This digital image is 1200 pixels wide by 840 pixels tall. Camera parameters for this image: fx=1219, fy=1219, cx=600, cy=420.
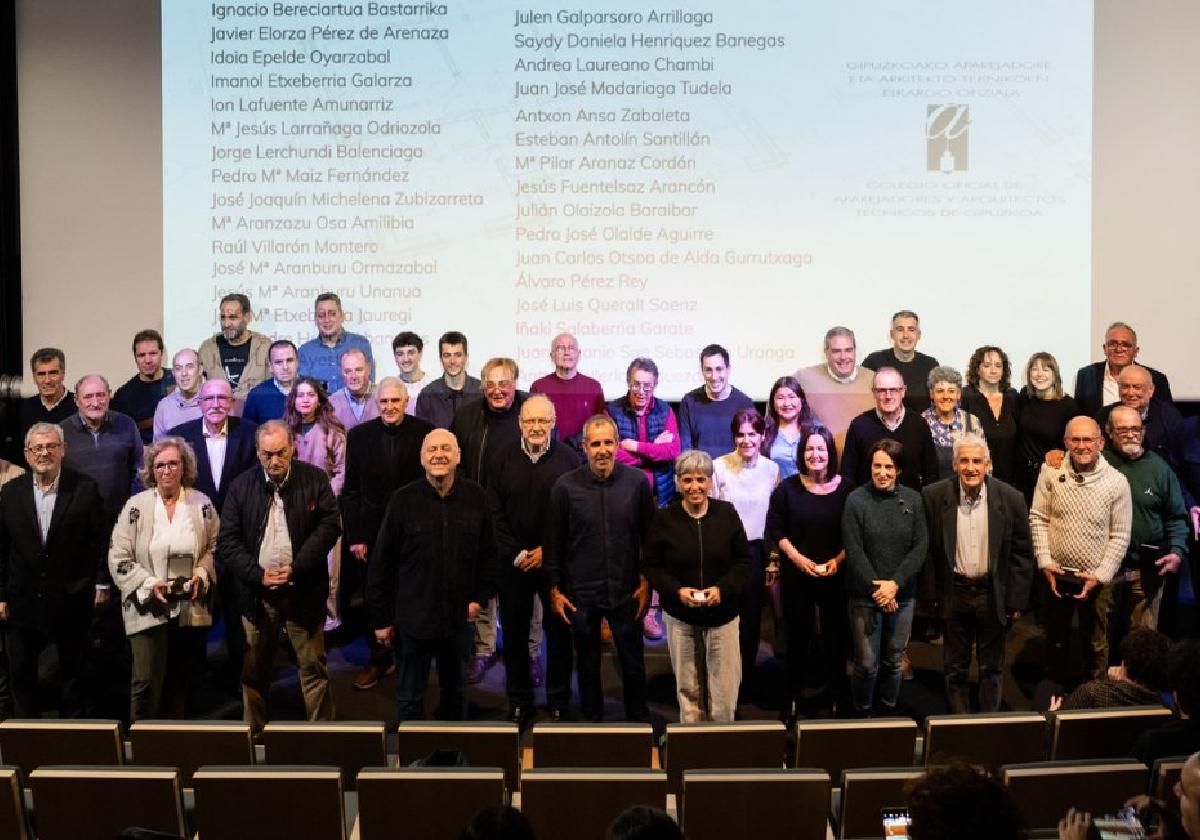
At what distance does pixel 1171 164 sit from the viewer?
6.89 meters

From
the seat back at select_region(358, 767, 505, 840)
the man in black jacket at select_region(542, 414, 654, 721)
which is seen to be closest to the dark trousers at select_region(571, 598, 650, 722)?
the man in black jacket at select_region(542, 414, 654, 721)

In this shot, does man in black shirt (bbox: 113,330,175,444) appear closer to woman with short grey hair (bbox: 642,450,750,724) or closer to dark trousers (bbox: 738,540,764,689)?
woman with short grey hair (bbox: 642,450,750,724)

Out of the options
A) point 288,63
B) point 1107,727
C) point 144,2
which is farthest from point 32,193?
point 1107,727

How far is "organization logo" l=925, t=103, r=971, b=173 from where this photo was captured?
677 centimetres

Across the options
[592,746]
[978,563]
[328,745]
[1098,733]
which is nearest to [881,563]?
[978,563]

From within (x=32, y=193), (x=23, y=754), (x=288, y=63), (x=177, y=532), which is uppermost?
(x=288, y=63)

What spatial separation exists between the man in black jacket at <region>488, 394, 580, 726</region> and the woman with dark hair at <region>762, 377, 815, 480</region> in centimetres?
96

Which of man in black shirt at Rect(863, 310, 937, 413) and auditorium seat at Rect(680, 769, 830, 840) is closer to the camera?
auditorium seat at Rect(680, 769, 830, 840)

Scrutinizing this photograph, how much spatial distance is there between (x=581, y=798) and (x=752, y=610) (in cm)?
252

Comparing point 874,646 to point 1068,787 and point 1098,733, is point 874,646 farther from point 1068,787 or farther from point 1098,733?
point 1068,787

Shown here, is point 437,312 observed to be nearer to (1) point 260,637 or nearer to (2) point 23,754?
(1) point 260,637

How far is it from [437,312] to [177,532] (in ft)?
7.59

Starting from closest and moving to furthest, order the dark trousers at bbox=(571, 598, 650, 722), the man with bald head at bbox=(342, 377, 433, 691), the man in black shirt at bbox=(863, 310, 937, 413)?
1. the dark trousers at bbox=(571, 598, 650, 722)
2. the man with bald head at bbox=(342, 377, 433, 691)
3. the man in black shirt at bbox=(863, 310, 937, 413)

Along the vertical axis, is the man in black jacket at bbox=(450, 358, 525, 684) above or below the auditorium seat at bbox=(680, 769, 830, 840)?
above
